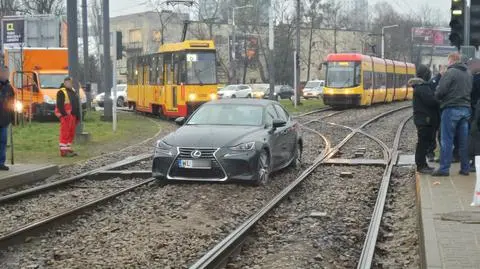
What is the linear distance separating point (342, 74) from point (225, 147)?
28611 millimetres

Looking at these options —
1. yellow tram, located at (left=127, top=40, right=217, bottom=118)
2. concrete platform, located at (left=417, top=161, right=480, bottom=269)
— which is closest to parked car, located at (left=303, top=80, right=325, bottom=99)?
yellow tram, located at (left=127, top=40, right=217, bottom=118)

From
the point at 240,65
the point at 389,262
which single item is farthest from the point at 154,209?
the point at 240,65

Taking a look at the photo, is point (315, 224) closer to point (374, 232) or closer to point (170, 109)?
point (374, 232)

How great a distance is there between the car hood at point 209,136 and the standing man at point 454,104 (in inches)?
118

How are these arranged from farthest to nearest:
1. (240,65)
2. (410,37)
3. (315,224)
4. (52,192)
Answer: (410,37)
(240,65)
(52,192)
(315,224)

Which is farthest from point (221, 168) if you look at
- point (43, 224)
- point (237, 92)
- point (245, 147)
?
point (237, 92)

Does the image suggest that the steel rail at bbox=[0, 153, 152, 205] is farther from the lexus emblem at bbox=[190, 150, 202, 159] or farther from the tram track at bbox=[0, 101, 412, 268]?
the lexus emblem at bbox=[190, 150, 202, 159]

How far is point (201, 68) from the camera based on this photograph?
27.9 metres

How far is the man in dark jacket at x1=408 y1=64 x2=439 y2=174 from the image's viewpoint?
1108 cm

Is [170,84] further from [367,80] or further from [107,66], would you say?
[367,80]

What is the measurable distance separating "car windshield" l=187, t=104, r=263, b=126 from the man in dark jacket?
2.63 meters

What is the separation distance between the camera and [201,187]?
35.4ft

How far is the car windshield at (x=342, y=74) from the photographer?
125 feet

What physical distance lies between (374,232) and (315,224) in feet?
3.10
